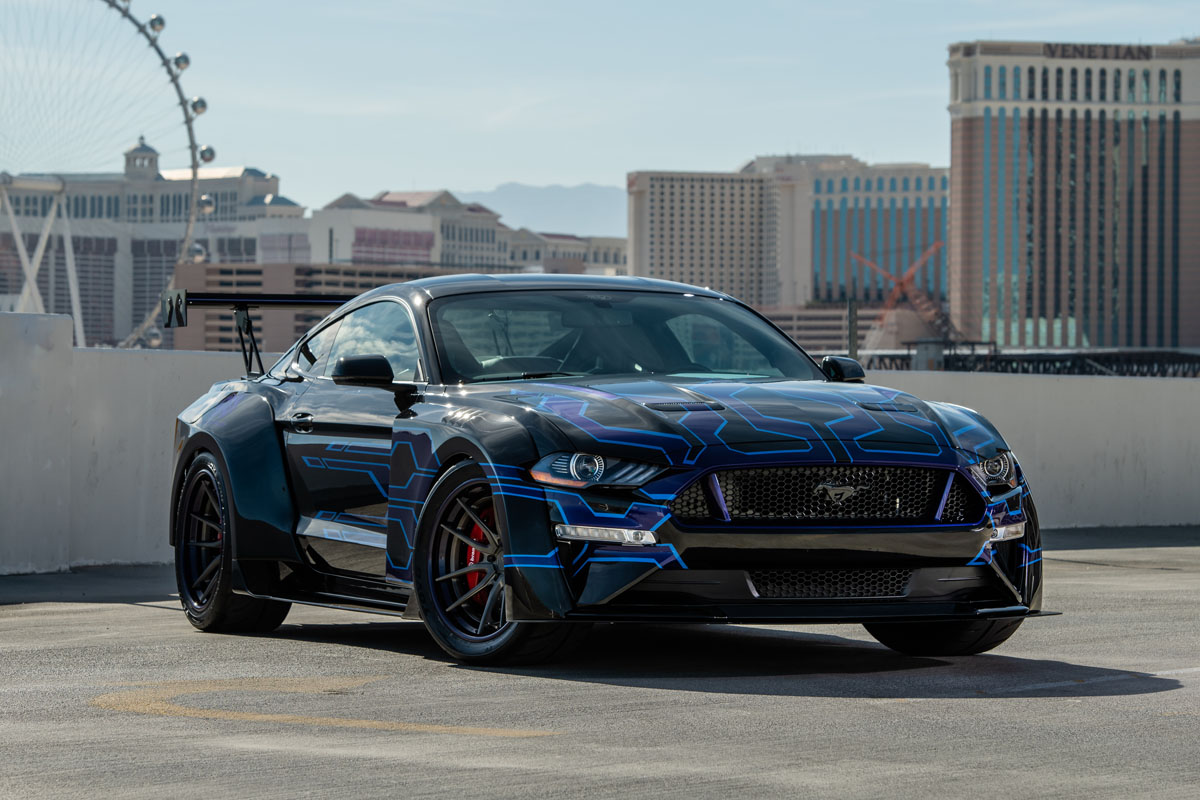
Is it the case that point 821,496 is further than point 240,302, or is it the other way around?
point 240,302

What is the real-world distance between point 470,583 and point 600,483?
0.74 meters

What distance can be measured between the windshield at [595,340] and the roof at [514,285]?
56 mm

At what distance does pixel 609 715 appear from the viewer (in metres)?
5.31

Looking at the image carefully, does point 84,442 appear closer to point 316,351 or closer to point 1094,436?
point 316,351

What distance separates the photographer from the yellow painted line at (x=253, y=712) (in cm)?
509

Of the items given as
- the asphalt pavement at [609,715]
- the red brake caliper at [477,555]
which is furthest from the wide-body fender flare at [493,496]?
the asphalt pavement at [609,715]

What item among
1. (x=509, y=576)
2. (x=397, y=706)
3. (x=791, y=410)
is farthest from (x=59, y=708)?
(x=791, y=410)

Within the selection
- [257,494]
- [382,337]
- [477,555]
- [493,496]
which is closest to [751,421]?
[493,496]

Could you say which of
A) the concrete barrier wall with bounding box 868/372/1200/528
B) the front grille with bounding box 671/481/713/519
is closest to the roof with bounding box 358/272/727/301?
the front grille with bounding box 671/481/713/519

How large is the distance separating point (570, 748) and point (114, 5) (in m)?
74.2

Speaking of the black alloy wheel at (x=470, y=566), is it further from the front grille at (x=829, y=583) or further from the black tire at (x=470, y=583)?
the front grille at (x=829, y=583)

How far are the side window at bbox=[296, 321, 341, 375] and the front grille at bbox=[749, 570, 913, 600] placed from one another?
8.09ft

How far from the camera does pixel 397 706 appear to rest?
18.1 feet

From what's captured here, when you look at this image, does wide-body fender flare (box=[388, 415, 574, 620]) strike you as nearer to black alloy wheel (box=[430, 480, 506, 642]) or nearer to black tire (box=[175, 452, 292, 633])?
black alloy wheel (box=[430, 480, 506, 642])
